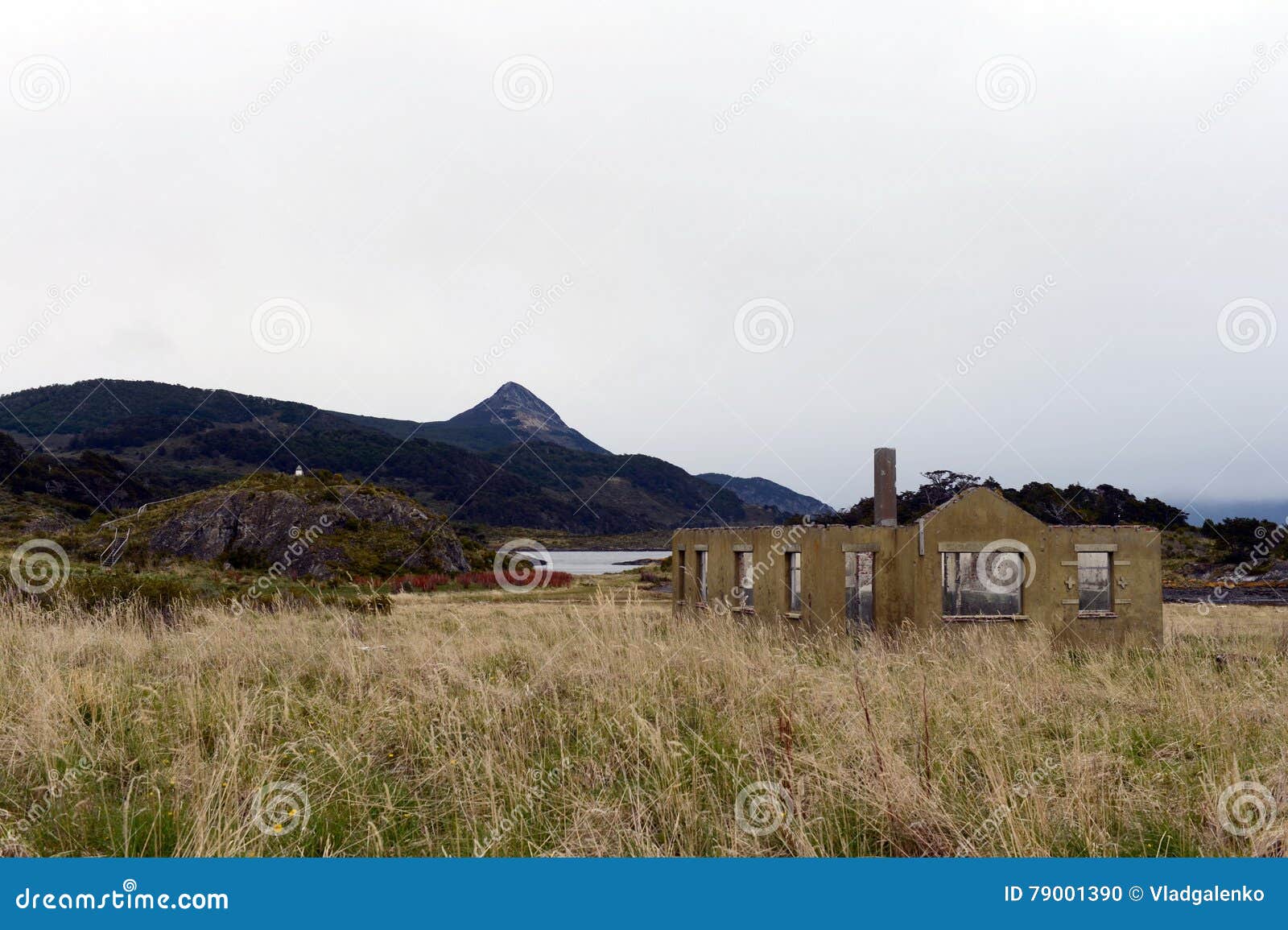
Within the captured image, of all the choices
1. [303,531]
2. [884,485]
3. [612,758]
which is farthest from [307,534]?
[612,758]

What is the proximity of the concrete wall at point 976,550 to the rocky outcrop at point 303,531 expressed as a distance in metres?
26.1

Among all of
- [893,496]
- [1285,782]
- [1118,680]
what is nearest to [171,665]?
[1285,782]

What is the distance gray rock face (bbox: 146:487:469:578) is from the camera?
3812cm

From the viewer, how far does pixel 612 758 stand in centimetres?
481

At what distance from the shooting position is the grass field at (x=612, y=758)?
12.6ft

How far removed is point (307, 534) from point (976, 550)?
30675 mm

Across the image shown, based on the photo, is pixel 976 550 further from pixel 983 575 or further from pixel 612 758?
pixel 612 758

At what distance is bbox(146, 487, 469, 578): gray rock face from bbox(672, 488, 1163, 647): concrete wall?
25.9 m

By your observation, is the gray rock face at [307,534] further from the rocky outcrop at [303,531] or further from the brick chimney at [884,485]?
the brick chimney at [884,485]

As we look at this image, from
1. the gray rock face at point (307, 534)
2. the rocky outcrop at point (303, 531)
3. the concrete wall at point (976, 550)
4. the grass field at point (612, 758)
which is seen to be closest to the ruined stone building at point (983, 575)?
the concrete wall at point (976, 550)

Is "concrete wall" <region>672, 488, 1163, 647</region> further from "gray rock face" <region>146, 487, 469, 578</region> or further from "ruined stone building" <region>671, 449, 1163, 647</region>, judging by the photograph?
"gray rock face" <region>146, 487, 469, 578</region>

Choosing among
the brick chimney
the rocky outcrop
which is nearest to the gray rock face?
the rocky outcrop

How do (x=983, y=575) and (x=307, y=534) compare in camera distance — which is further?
(x=307, y=534)

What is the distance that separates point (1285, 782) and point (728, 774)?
2774mm
